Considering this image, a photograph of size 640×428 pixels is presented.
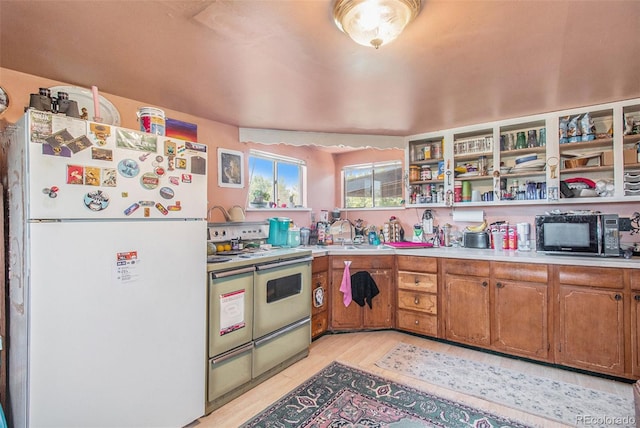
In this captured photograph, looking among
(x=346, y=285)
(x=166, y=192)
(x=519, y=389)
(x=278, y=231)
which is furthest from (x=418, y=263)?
(x=166, y=192)

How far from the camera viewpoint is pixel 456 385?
2271 millimetres

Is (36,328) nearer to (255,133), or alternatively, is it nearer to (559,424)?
(255,133)

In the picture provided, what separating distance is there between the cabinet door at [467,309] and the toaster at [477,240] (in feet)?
1.59

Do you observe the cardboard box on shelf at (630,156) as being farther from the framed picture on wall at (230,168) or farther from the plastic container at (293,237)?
the framed picture on wall at (230,168)

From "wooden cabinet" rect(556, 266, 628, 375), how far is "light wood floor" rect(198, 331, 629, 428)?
0.48ft

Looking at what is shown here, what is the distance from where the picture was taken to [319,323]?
310 cm

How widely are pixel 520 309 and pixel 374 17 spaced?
2.57 m

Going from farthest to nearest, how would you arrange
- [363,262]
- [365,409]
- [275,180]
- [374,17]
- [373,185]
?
1. [373,185]
2. [275,180]
3. [363,262]
4. [365,409]
5. [374,17]

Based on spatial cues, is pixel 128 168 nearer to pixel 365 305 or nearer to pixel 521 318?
pixel 365 305

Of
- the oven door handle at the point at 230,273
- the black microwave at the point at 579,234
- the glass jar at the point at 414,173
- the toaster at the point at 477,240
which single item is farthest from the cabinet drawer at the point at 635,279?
the oven door handle at the point at 230,273

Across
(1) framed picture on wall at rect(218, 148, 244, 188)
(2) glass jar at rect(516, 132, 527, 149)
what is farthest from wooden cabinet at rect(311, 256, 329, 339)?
(2) glass jar at rect(516, 132, 527, 149)

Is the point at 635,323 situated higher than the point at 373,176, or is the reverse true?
the point at 373,176

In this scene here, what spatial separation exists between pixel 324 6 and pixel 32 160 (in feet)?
4.64

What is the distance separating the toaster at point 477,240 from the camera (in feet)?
10.4
